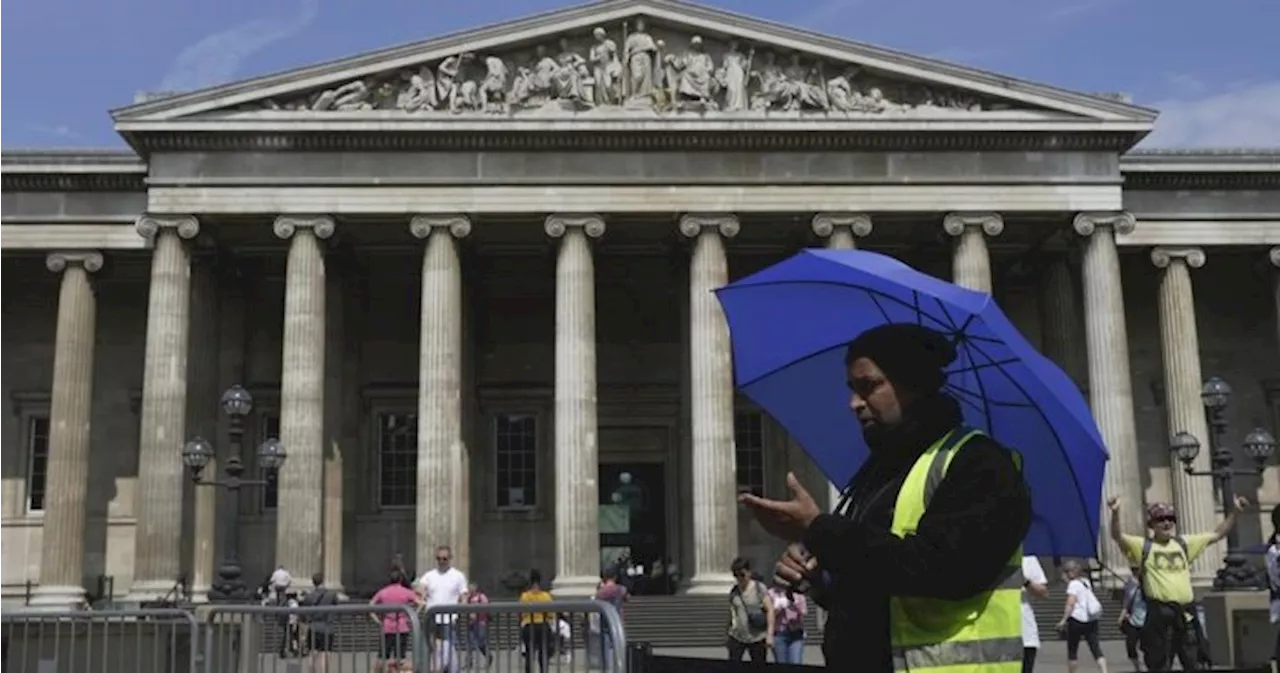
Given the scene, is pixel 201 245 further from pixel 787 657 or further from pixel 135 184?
pixel 787 657

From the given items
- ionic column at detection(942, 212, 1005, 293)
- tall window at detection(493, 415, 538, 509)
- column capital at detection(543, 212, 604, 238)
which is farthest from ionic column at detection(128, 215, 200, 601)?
ionic column at detection(942, 212, 1005, 293)

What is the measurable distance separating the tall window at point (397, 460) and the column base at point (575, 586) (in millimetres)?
8394

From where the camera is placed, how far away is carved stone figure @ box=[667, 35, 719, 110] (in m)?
33.1

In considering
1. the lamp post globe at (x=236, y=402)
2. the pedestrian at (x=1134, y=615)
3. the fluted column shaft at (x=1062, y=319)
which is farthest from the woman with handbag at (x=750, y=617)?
the fluted column shaft at (x=1062, y=319)

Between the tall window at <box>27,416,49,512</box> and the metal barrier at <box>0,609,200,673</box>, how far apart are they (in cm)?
2908

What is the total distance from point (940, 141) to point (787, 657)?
681 inches

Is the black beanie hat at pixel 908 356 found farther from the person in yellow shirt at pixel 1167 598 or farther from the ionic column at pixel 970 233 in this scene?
the ionic column at pixel 970 233

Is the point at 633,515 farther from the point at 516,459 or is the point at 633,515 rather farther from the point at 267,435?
the point at 267,435

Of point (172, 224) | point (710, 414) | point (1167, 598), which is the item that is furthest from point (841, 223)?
point (1167, 598)

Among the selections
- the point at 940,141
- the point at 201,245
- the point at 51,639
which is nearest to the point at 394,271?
the point at 201,245

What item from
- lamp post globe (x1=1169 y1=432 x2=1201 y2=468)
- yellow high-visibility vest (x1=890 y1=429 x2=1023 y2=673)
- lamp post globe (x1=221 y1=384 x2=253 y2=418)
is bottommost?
yellow high-visibility vest (x1=890 y1=429 x2=1023 y2=673)

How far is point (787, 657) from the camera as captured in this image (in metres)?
19.7

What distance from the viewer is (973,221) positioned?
1307 inches

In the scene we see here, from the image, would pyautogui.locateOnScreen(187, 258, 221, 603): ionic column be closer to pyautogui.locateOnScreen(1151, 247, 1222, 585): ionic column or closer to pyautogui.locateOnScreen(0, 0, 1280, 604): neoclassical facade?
pyautogui.locateOnScreen(0, 0, 1280, 604): neoclassical facade
